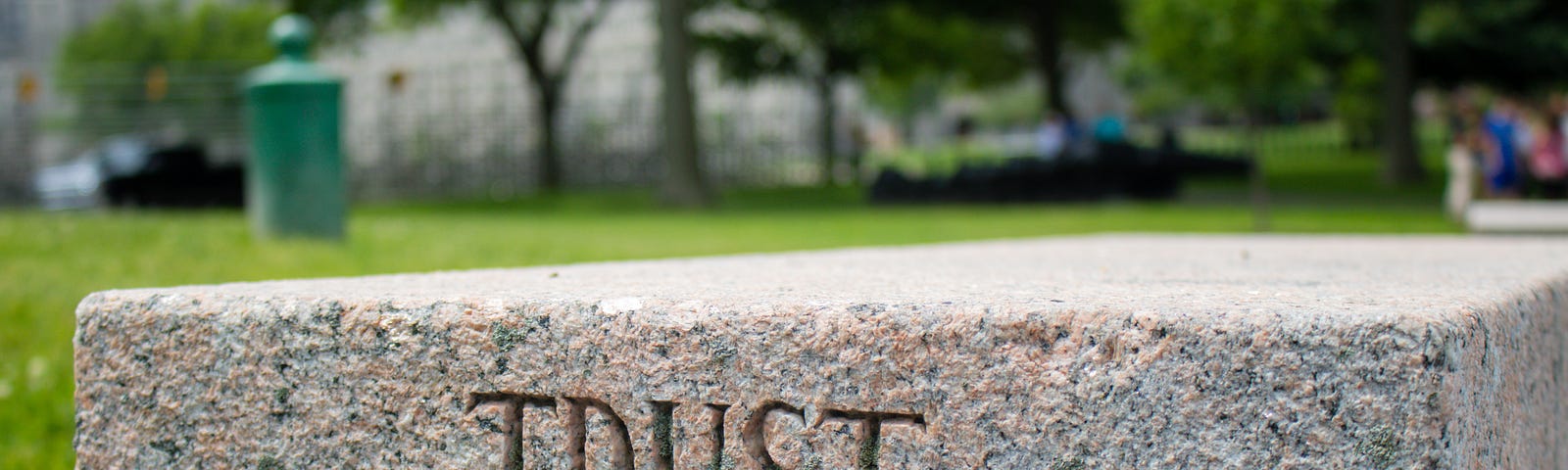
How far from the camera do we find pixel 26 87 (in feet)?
52.8

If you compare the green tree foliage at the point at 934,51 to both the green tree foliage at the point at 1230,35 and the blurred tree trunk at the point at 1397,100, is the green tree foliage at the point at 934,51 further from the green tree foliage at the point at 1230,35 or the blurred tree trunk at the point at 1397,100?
the blurred tree trunk at the point at 1397,100

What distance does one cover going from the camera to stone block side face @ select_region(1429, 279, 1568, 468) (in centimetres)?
155

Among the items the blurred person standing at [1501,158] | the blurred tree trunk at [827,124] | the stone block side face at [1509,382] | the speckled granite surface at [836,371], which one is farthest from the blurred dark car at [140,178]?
the stone block side face at [1509,382]

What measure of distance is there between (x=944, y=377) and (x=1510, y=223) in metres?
5.33

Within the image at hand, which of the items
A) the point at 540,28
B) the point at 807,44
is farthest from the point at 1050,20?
the point at 540,28

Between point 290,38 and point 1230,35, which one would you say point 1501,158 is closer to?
point 1230,35

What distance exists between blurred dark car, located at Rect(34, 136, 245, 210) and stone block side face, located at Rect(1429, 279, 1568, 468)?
1460 centimetres

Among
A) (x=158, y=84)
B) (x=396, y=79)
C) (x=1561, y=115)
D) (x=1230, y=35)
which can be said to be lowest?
(x=1561, y=115)

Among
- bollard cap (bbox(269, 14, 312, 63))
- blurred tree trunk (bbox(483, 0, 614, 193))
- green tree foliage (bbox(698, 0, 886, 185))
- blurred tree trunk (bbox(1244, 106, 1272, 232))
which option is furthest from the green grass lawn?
green tree foliage (bbox(698, 0, 886, 185))

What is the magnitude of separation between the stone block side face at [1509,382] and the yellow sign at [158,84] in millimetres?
15604

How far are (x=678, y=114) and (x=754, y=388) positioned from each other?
1609 cm

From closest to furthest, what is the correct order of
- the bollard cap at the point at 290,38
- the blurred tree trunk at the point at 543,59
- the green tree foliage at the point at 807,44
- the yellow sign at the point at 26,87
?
the bollard cap at the point at 290,38 < the yellow sign at the point at 26,87 < the green tree foliage at the point at 807,44 < the blurred tree trunk at the point at 543,59

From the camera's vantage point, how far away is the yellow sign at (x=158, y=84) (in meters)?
15.6

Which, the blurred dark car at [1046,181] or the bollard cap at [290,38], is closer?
the bollard cap at [290,38]
